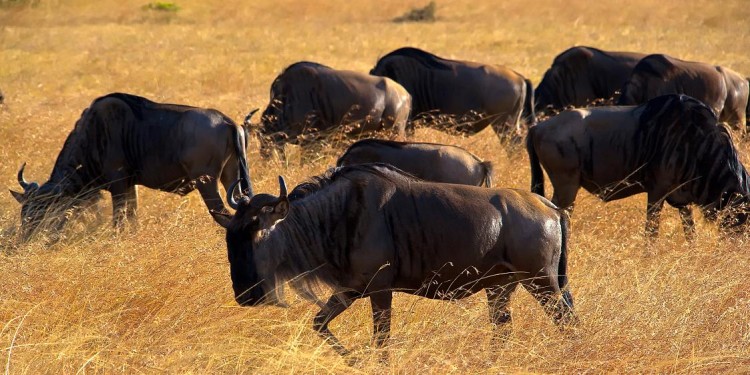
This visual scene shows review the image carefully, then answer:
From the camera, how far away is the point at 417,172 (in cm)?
650

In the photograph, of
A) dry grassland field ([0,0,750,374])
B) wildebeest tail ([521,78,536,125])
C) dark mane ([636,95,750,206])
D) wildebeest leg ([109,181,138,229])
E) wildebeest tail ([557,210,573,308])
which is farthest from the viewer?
wildebeest tail ([521,78,536,125])

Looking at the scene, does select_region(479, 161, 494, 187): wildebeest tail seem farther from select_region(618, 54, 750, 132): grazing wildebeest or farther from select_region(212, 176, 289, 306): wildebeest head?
select_region(618, 54, 750, 132): grazing wildebeest

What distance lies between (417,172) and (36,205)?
2.68m

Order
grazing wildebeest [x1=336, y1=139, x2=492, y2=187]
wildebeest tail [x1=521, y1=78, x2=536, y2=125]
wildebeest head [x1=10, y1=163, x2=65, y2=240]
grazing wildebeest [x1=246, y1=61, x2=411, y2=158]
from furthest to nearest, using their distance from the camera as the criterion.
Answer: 1. wildebeest tail [x1=521, y1=78, x2=536, y2=125]
2. grazing wildebeest [x1=246, y1=61, x2=411, y2=158]
3. wildebeest head [x1=10, y1=163, x2=65, y2=240]
4. grazing wildebeest [x1=336, y1=139, x2=492, y2=187]

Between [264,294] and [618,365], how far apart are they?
4.96 ft

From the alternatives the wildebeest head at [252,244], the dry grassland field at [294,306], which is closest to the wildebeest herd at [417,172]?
the wildebeest head at [252,244]

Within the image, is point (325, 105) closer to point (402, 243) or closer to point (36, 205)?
point (36, 205)

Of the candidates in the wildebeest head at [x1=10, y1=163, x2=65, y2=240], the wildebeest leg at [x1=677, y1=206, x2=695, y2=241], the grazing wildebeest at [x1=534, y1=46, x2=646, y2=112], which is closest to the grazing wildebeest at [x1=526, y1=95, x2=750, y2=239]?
the wildebeest leg at [x1=677, y1=206, x2=695, y2=241]

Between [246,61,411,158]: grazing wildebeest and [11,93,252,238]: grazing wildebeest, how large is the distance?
92.2 inches

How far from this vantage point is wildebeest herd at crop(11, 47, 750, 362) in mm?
4695

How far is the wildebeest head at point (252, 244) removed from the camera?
4.50 metres

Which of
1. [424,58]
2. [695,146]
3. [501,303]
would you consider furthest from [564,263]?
[424,58]

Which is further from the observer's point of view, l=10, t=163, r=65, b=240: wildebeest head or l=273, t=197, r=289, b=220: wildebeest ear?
l=10, t=163, r=65, b=240: wildebeest head

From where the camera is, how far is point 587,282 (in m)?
5.48
